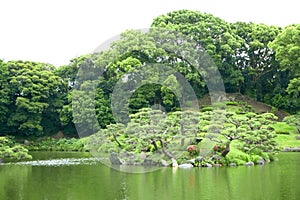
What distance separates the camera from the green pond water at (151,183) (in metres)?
12.8

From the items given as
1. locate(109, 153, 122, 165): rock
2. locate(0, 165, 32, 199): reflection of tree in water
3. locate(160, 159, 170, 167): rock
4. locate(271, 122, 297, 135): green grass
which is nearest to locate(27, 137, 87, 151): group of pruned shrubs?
locate(109, 153, 122, 165): rock

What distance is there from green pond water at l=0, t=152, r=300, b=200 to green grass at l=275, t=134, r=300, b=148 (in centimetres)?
645

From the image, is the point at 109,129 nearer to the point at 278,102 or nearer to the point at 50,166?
the point at 50,166

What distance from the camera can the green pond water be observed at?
12789 millimetres

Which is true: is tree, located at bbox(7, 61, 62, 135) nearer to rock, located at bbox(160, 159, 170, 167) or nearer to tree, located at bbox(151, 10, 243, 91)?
tree, located at bbox(151, 10, 243, 91)

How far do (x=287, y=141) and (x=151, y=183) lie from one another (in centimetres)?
1479

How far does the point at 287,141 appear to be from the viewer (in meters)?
27.6

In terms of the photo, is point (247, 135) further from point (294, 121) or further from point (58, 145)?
point (58, 145)

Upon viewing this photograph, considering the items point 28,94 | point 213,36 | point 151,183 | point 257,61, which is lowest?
point 151,183

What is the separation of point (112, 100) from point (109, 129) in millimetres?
8080

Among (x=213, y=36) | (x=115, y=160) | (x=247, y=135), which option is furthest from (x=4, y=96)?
(x=247, y=135)

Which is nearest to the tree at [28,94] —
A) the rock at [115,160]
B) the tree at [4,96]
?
the tree at [4,96]

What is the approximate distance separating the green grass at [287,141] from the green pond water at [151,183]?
254 inches

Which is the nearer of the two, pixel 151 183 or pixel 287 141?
pixel 151 183
